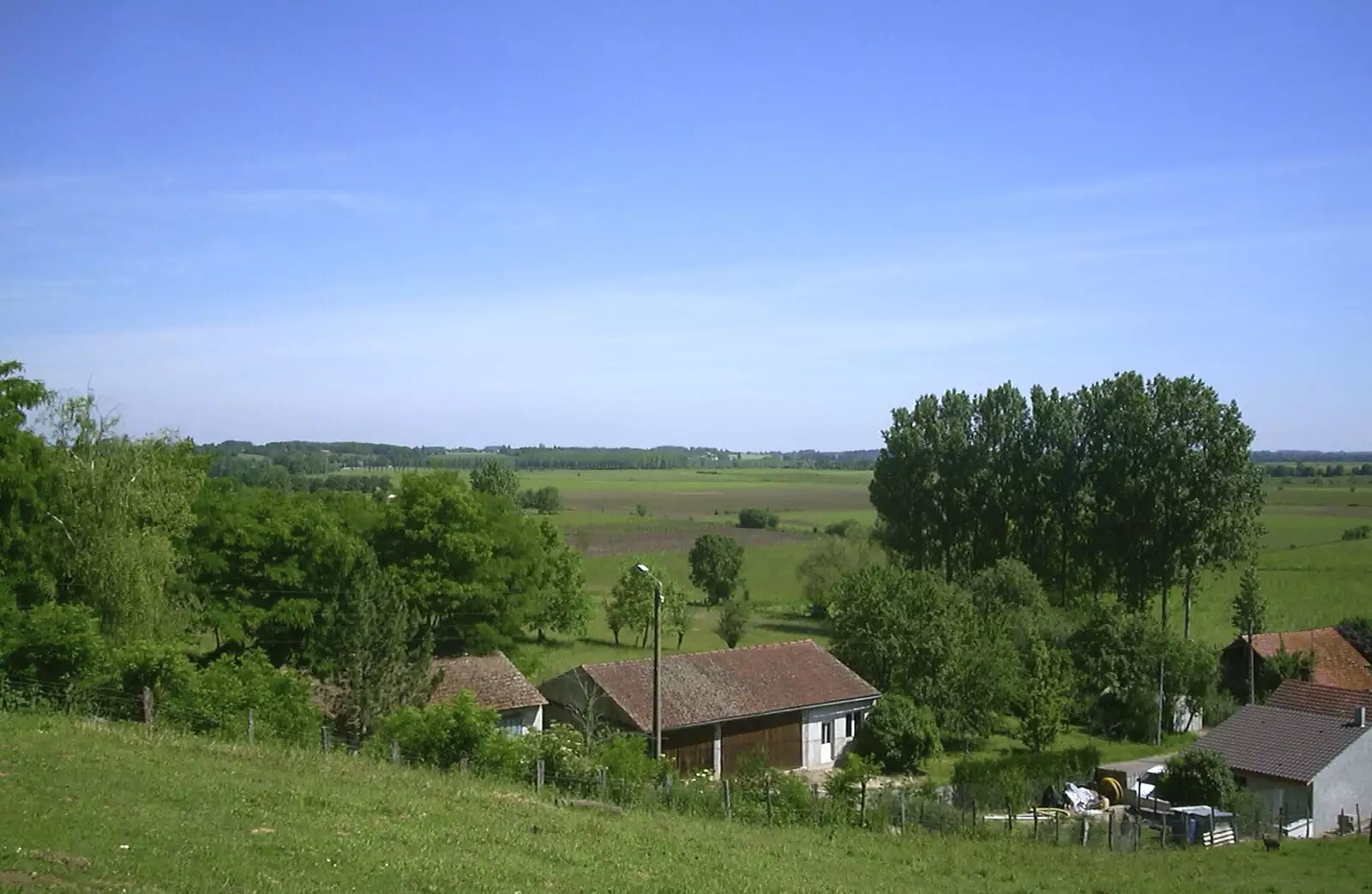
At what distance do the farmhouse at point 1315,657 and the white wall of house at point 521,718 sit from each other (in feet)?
97.5

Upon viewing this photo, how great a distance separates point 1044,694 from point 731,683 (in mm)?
11080

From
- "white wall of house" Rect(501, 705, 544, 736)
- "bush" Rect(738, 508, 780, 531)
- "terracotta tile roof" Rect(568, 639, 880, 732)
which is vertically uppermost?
"bush" Rect(738, 508, 780, 531)

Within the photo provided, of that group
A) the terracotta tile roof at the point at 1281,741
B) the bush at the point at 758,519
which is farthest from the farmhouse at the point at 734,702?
the bush at the point at 758,519

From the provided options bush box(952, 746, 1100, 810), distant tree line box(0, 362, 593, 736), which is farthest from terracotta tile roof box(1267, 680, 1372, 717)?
distant tree line box(0, 362, 593, 736)

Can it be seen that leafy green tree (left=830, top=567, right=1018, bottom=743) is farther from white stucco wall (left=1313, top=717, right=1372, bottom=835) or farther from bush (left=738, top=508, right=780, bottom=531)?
bush (left=738, top=508, right=780, bottom=531)

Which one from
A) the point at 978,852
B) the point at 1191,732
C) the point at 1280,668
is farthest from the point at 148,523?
the point at 1280,668

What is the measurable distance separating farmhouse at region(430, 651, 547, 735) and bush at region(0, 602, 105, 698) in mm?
10556

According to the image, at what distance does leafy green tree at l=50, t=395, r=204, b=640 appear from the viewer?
3100 centimetres

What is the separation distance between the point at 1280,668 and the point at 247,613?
39078 mm

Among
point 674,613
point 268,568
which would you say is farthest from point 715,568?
point 268,568

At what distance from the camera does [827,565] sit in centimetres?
6925

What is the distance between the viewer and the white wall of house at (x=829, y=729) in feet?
125

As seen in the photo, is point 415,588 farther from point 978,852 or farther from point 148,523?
point 978,852

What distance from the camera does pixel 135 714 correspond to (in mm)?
23438
